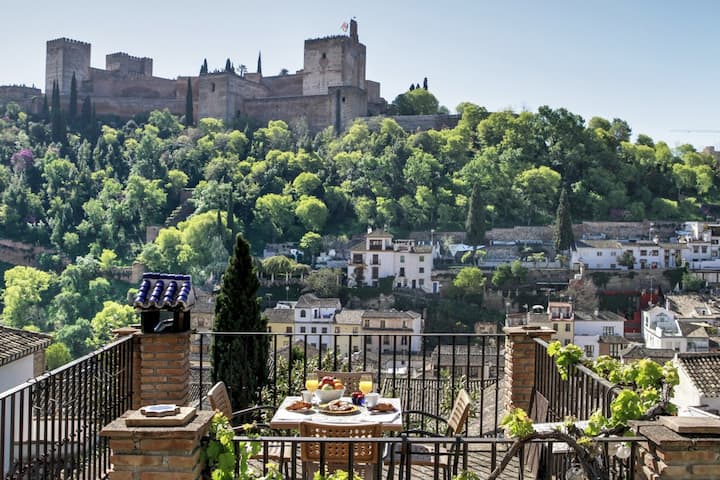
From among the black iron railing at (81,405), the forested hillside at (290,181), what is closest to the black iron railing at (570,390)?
the black iron railing at (81,405)

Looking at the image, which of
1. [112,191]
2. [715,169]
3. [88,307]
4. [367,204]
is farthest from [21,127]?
[715,169]

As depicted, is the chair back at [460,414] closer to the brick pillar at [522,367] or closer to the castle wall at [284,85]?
the brick pillar at [522,367]

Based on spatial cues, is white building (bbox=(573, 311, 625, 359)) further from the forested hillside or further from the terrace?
the terrace

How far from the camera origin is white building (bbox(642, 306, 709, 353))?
4038cm

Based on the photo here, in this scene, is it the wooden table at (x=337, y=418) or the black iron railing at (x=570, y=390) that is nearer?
the black iron railing at (x=570, y=390)

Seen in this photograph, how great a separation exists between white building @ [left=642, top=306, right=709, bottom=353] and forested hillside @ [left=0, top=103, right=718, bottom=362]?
1864cm

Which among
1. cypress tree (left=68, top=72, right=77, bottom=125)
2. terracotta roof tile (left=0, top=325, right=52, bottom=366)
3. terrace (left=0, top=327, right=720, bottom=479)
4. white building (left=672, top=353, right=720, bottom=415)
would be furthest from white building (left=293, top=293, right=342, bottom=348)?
cypress tree (left=68, top=72, right=77, bottom=125)

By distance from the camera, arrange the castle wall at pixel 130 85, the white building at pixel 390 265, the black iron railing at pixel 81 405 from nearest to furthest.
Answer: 1. the black iron railing at pixel 81 405
2. the white building at pixel 390 265
3. the castle wall at pixel 130 85

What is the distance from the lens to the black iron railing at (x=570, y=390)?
169 inches

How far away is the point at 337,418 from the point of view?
458cm

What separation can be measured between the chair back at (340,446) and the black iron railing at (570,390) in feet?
3.91

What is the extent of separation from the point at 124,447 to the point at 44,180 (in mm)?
72881

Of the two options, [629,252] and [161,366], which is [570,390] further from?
[629,252]

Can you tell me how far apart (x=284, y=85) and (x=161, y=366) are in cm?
7549
